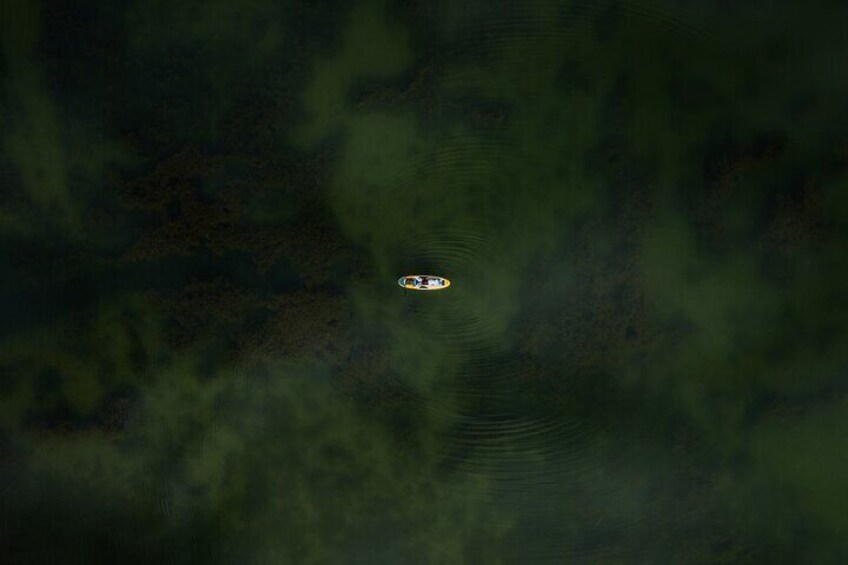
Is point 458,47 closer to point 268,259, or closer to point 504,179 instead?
point 504,179

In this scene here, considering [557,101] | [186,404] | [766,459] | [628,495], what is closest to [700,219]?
[557,101]

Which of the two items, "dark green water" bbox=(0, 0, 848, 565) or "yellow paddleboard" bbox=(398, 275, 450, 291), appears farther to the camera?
"dark green water" bbox=(0, 0, 848, 565)

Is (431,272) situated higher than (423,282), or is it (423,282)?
(431,272)

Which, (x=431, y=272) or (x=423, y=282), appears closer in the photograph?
(x=423, y=282)

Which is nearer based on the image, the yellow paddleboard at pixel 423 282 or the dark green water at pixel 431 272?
the yellow paddleboard at pixel 423 282
